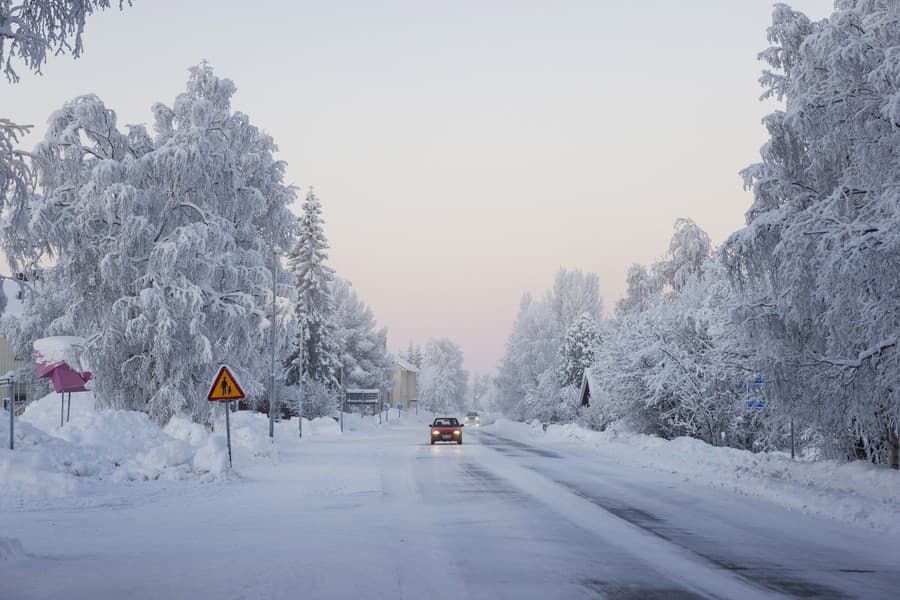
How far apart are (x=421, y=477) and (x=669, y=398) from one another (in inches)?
684

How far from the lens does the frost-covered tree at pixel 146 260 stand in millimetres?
30344

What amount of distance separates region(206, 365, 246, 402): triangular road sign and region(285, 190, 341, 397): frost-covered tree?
48.9 metres

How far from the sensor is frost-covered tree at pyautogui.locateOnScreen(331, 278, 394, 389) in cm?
9081

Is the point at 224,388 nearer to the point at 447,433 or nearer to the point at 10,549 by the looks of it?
the point at 10,549

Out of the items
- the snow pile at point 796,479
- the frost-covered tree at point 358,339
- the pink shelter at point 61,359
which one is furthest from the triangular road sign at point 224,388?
the frost-covered tree at point 358,339

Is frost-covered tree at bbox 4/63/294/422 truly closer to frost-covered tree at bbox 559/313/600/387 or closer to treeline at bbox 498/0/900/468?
treeline at bbox 498/0/900/468

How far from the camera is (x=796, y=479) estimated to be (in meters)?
19.4

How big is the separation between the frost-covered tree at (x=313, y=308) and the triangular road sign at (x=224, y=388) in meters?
48.9

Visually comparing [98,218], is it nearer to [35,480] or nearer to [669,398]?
[35,480]

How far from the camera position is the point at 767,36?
20.4 metres

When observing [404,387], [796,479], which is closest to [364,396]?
[796,479]

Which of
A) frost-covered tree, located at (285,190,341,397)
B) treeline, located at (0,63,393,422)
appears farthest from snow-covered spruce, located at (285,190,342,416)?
treeline, located at (0,63,393,422)

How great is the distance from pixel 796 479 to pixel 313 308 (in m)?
57.9

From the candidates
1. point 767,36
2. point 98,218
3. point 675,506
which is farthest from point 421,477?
point 98,218
